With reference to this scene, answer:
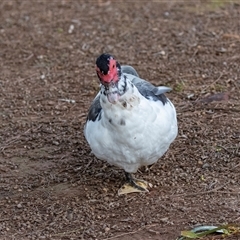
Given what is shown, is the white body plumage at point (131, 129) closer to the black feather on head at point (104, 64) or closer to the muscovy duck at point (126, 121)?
the muscovy duck at point (126, 121)

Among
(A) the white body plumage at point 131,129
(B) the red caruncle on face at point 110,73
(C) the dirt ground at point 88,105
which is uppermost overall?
(B) the red caruncle on face at point 110,73

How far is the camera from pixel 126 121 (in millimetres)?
4566

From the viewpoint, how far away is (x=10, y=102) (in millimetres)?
6676

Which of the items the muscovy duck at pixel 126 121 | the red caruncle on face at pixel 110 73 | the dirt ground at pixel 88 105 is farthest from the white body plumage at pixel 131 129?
the dirt ground at pixel 88 105

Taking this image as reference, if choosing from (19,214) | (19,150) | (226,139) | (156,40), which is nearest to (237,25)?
(156,40)

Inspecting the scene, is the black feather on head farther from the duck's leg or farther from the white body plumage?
the duck's leg

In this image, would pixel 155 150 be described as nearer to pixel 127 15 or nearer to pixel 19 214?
pixel 19 214

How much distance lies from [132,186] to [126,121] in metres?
0.62

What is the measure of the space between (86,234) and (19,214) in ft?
1.93

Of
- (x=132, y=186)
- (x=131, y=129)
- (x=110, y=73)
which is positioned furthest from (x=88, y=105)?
(x=110, y=73)

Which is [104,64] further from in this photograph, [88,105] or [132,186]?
[88,105]

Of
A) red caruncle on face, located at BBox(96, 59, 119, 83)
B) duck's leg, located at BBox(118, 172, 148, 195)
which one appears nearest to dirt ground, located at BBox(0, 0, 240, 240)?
duck's leg, located at BBox(118, 172, 148, 195)

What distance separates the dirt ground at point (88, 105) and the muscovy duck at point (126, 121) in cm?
35

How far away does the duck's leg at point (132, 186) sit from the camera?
4.96 metres
